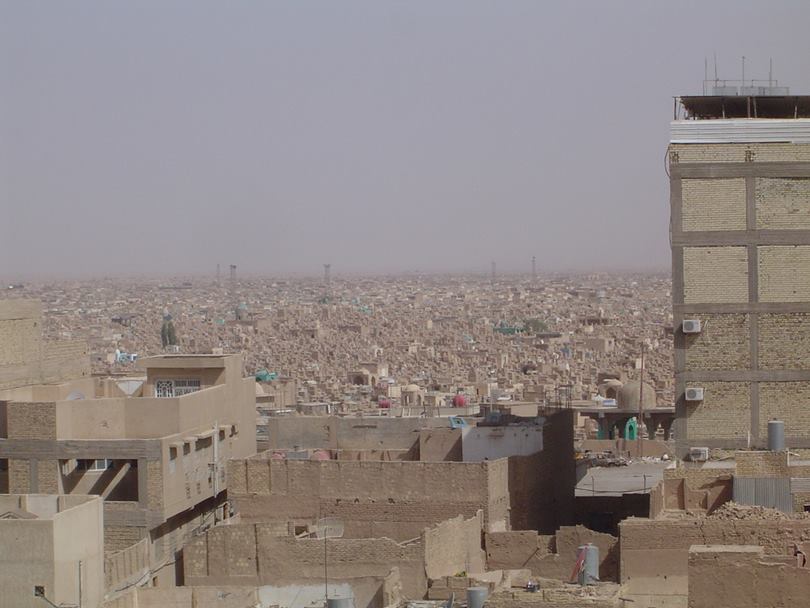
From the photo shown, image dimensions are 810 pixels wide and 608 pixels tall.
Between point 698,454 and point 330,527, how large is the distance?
5.06m

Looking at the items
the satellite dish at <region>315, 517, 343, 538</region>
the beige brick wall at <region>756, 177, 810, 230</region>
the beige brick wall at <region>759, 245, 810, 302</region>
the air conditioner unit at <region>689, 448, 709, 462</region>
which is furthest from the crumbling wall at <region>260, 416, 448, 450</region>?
the beige brick wall at <region>756, 177, 810, 230</region>

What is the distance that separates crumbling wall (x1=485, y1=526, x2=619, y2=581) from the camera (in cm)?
2273

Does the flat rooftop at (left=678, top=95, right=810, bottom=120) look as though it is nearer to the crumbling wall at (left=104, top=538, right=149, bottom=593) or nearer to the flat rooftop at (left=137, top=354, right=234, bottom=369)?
the flat rooftop at (left=137, top=354, right=234, bottom=369)

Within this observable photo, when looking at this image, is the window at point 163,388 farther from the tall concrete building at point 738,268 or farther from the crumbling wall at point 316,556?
the tall concrete building at point 738,268

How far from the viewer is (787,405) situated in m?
26.2

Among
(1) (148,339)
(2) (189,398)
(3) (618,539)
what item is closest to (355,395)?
(2) (189,398)

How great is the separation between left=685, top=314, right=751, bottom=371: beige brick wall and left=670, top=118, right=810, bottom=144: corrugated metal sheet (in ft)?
7.92

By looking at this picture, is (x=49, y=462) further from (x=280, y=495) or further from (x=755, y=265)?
(x=755, y=265)

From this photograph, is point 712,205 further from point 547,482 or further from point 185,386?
point 185,386

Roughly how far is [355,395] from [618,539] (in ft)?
115

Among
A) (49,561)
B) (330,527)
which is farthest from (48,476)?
(49,561)

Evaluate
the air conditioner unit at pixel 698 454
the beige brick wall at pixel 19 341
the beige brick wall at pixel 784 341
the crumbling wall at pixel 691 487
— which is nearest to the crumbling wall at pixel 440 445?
the air conditioner unit at pixel 698 454

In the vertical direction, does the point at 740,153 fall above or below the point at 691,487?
above

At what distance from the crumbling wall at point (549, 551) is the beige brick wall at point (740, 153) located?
19.5 ft
